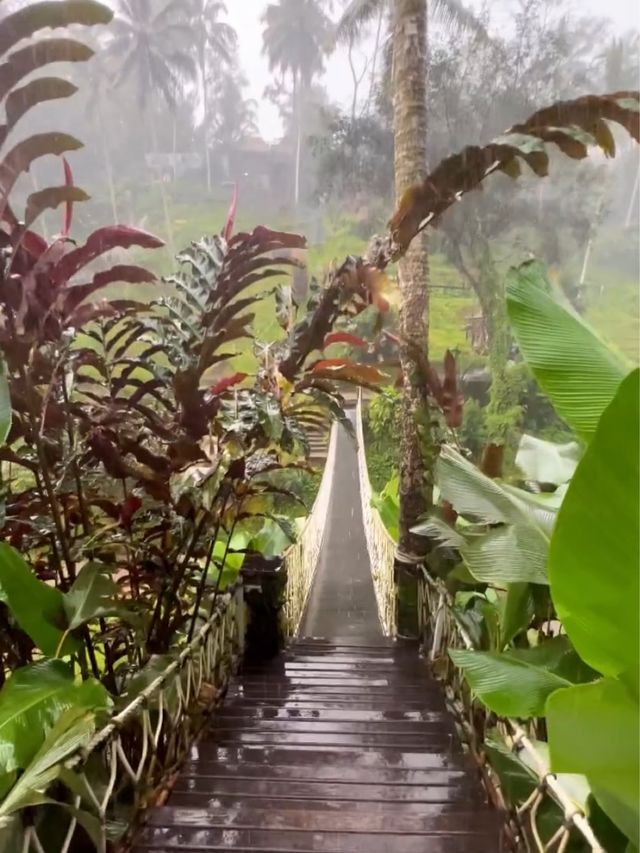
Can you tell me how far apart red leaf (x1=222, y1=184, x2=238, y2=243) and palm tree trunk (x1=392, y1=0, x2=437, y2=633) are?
0.75 metres

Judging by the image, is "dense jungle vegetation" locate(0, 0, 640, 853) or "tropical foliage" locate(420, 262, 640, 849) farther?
"dense jungle vegetation" locate(0, 0, 640, 853)

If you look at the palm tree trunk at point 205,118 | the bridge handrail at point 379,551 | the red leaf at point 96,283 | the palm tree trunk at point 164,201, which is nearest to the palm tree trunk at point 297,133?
the palm tree trunk at point 205,118

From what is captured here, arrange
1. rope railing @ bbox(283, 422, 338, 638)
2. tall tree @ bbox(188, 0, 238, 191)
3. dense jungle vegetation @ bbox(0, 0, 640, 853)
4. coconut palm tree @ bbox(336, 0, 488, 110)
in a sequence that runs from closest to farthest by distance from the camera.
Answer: dense jungle vegetation @ bbox(0, 0, 640, 853), tall tree @ bbox(188, 0, 238, 191), coconut palm tree @ bbox(336, 0, 488, 110), rope railing @ bbox(283, 422, 338, 638)

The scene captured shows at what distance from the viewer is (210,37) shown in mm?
1341

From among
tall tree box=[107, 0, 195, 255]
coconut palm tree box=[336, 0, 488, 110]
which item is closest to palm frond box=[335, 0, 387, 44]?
coconut palm tree box=[336, 0, 488, 110]

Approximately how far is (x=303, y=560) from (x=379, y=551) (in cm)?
45

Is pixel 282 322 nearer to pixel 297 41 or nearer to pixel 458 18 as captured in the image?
pixel 297 41

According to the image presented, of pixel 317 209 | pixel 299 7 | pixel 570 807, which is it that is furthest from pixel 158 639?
pixel 299 7

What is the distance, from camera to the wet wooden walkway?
43.3 inches

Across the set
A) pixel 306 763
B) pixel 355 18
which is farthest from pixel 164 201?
pixel 306 763

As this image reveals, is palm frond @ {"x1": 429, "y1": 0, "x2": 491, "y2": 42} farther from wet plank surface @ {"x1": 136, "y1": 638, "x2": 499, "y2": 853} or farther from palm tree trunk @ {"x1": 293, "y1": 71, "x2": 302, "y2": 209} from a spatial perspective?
wet plank surface @ {"x1": 136, "y1": 638, "x2": 499, "y2": 853}

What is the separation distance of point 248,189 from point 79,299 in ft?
1.68

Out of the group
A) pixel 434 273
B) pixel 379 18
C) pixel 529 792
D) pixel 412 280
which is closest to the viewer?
pixel 529 792

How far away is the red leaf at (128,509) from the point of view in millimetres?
1382
